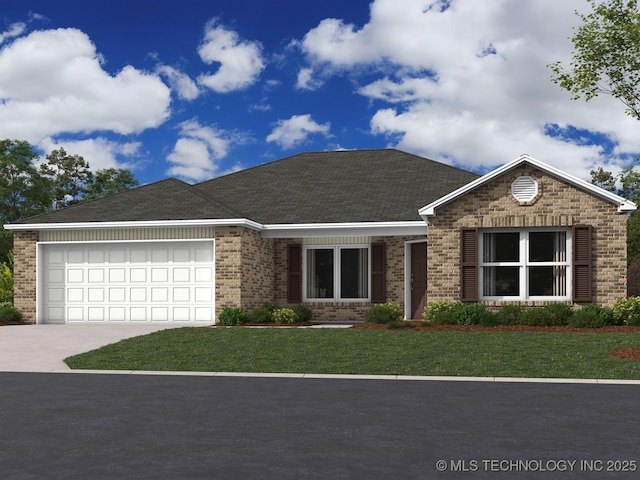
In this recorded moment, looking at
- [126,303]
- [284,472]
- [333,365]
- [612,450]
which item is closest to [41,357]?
[333,365]

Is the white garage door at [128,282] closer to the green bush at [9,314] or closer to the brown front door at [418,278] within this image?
the green bush at [9,314]

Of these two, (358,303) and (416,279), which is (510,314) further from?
(358,303)

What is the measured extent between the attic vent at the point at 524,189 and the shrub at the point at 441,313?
341cm

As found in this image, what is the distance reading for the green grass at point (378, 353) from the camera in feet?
Answer: 44.0

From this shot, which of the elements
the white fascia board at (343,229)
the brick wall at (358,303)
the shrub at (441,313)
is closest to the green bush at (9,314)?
the white fascia board at (343,229)

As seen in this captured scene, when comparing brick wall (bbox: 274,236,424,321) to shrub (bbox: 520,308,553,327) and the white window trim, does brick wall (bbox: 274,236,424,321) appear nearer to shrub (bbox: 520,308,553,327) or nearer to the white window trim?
the white window trim

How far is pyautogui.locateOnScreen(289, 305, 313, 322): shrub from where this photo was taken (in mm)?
24003

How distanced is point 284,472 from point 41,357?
1065 centimetres

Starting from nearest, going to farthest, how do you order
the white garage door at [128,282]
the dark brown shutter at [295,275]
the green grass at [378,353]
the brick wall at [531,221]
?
the green grass at [378,353], the brick wall at [531,221], the white garage door at [128,282], the dark brown shutter at [295,275]

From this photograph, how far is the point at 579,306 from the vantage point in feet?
70.5

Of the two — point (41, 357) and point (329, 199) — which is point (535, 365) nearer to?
point (41, 357)

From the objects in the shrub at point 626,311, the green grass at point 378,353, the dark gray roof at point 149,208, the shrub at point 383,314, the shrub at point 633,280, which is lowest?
the green grass at point 378,353

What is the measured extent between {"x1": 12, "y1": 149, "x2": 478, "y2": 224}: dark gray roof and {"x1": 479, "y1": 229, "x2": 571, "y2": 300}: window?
288cm

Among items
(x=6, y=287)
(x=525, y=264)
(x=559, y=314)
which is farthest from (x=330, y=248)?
(x=6, y=287)
